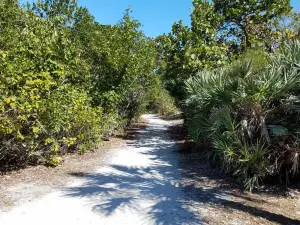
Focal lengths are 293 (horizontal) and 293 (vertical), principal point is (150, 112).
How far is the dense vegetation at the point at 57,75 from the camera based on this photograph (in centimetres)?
680

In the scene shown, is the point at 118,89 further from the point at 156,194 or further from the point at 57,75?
the point at 156,194

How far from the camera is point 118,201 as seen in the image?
216 inches

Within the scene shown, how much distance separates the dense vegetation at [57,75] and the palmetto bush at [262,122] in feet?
13.9

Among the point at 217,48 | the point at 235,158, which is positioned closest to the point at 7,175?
the point at 235,158

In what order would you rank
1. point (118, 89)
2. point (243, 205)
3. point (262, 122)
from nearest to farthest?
1. point (243, 205)
2. point (262, 122)
3. point (118, 89)

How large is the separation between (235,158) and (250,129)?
0.79 m

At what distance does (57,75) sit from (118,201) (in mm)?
4293

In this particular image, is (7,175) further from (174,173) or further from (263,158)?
(263,158)

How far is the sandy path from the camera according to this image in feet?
15.4

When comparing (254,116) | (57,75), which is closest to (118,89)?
(57,75)

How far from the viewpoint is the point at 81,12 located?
1196 centimetres

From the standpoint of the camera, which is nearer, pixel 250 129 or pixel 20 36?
pixel 250 129

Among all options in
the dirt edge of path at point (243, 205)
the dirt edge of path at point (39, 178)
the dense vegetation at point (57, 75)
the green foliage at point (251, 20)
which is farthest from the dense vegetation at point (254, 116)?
the green foliage at point (251, 20)

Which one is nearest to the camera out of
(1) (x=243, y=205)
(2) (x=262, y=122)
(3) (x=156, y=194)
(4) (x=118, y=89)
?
(1) (x=243, y=205)
